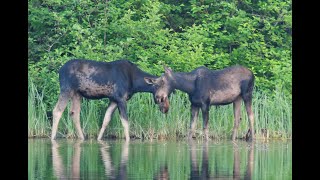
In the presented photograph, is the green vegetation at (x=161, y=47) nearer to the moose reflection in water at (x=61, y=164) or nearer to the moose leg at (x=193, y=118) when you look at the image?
the moose leg at (x=193, y=118)

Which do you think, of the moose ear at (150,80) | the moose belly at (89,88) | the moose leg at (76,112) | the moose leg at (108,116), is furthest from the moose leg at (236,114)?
the moose leg at (76,112)

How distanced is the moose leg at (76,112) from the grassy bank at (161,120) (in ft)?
1.26

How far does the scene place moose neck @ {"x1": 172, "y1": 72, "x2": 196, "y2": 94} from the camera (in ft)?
85.4

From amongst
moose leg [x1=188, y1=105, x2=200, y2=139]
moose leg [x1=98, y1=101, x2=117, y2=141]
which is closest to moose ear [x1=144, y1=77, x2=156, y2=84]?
moose leg [x1=98, y1=101, x2=117, y2=141]

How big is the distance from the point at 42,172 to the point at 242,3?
16041 mm

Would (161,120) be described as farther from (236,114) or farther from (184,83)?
(236,114)

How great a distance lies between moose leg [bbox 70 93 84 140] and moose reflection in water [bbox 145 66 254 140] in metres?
1.83

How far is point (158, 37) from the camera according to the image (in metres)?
29.6

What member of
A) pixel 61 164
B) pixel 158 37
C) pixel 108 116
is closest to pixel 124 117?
pixel 108 116

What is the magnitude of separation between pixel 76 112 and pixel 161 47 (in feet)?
13.3

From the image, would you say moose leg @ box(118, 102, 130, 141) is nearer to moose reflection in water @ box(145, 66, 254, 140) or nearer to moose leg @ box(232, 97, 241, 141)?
moose reflection in water @ box(145, 66, 254, 140)

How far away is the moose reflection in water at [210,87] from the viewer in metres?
25.9
